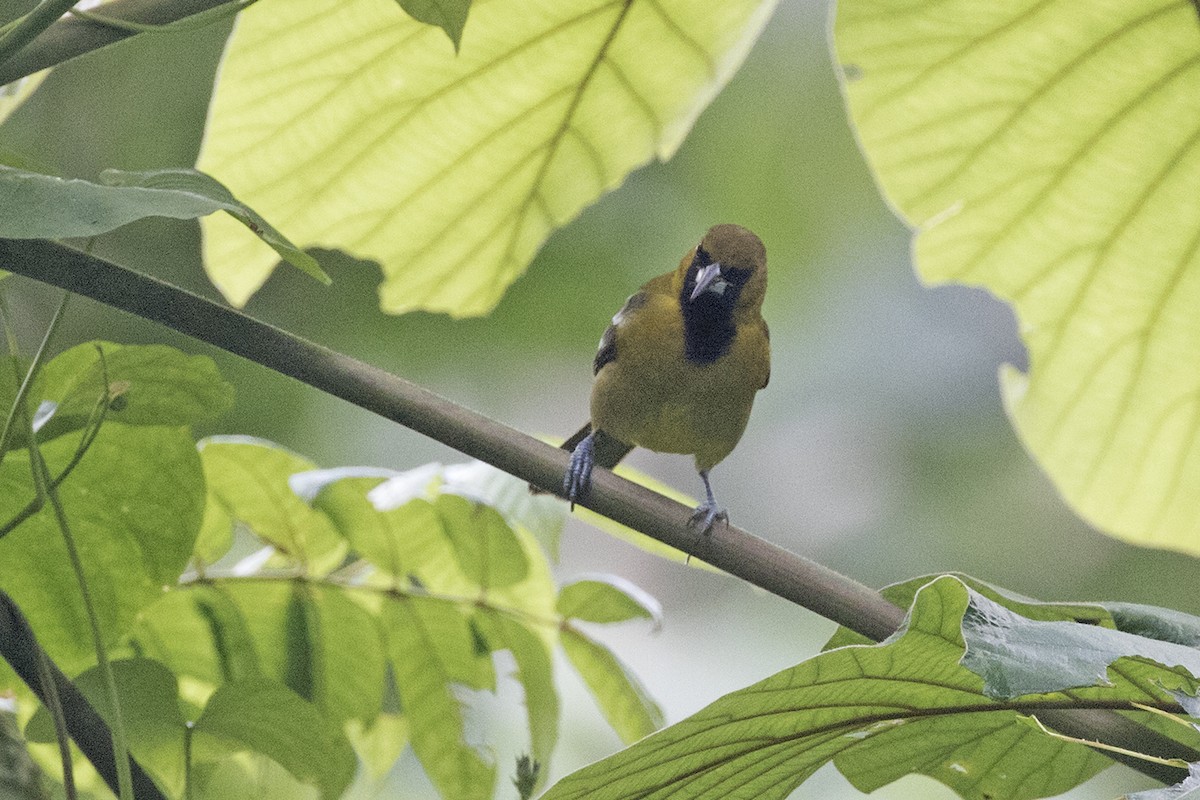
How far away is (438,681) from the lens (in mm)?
1562

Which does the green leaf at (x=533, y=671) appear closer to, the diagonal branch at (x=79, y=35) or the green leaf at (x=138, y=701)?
the green leaf at (x=138, y=701)

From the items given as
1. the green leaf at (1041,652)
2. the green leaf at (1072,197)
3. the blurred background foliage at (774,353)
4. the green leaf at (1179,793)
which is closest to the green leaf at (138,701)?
the green leaf at (1041,652)

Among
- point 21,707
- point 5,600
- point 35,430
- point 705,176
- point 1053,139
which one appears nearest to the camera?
point 5,600

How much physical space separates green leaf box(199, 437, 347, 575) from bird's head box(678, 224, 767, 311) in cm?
98

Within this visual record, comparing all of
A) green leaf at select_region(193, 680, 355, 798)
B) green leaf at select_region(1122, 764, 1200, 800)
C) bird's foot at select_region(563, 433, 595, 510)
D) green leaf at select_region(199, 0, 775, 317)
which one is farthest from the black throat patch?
green leaf at select_region(1122, 764, 1200, 800)

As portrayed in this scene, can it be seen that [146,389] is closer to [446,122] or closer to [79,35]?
[79,35]

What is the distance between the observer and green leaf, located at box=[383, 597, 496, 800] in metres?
1.55

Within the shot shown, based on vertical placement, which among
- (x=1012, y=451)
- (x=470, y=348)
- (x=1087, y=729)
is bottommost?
(x=1012, y=451)

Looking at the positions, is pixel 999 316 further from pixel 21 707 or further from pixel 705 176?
pixel 21 707

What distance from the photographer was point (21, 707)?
4.64 feet

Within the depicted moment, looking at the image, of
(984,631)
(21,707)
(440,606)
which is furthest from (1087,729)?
(21,707)

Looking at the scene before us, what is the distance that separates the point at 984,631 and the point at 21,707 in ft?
3.60

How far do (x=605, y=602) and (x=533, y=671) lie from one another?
127 millimetres

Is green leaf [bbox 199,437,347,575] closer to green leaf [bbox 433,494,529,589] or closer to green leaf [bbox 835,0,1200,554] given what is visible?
green leaf [bbox 433,494,529,589]
